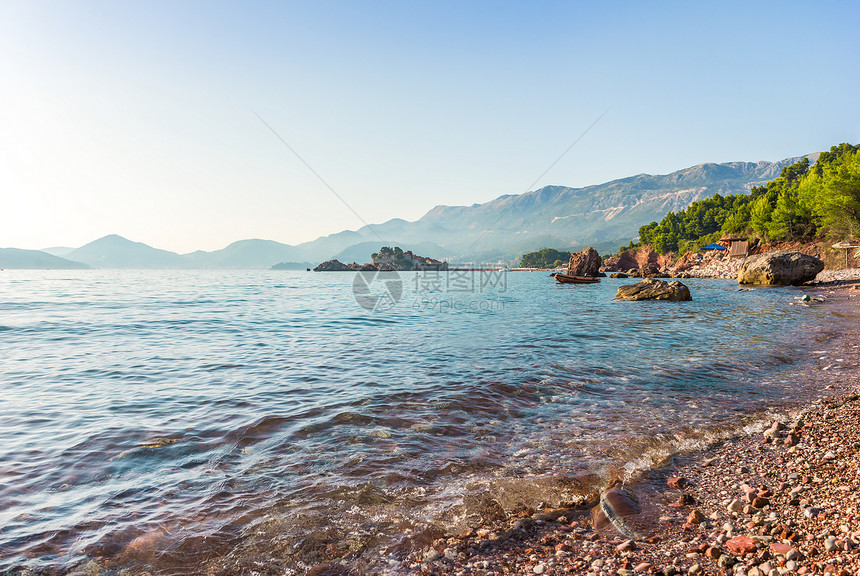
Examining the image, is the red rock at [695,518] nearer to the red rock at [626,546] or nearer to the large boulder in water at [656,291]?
the red rock at [626,546]

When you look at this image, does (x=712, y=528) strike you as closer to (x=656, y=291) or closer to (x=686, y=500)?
(x=686, y=500)

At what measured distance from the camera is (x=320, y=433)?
302 inches

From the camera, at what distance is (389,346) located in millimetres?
16688

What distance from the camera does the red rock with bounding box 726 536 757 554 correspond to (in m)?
3.68

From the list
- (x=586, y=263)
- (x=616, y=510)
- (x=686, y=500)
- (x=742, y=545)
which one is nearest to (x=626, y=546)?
(x=616, y=510)

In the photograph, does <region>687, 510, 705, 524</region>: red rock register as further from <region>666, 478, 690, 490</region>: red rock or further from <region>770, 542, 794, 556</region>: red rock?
<region>666, 478, 690, 490</region>: red rock

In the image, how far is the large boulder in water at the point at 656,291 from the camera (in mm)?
36562

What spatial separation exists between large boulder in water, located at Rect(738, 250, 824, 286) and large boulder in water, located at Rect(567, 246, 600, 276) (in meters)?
42.6

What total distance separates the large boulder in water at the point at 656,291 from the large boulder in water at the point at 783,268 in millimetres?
21244

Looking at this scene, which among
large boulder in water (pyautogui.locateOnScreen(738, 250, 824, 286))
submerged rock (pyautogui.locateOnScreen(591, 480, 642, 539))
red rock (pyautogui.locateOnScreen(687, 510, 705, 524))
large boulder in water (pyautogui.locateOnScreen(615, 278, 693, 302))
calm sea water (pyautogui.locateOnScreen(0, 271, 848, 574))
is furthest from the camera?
large boulder in water (pyautogui.locateOnScreen(738, 250, 824, 286))

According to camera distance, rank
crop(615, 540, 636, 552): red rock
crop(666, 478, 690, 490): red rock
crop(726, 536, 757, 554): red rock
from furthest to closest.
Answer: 1. crop(666, 478, 690, 490): red rock
2. crop(615, 540, 636, 552): red rock
3. crop(726, 536, 757, 554): red rock

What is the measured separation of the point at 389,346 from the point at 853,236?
7626 cm

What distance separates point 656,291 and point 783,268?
2425 cm

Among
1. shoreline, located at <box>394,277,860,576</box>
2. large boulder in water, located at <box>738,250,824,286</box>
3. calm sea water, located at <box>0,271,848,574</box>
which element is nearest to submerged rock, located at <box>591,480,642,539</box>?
shoreline, located at <box>394,277,860,576</box>
